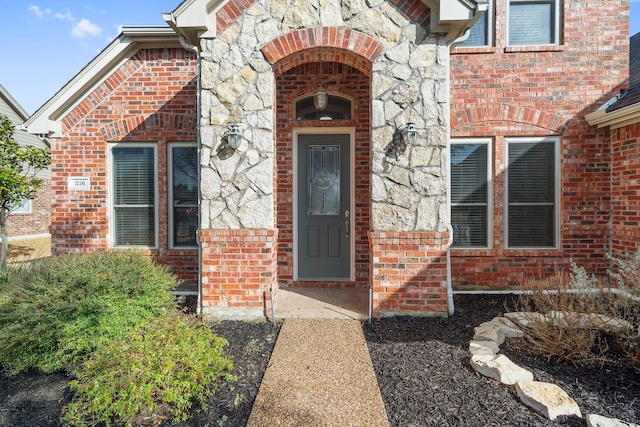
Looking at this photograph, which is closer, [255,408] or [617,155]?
[255,408]

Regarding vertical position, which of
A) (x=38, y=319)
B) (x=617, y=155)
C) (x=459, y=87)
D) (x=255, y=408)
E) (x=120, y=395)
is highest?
(x=459, y=87)

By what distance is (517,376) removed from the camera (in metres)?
2.93

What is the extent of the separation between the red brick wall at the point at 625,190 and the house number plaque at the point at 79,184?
326 inches

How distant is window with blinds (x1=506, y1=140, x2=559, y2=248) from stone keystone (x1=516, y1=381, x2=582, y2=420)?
3.40 meters

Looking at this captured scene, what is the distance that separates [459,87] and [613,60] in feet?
7.43

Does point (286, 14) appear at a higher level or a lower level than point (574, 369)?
higher

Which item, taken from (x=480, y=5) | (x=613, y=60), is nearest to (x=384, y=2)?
(x=480, y=5)

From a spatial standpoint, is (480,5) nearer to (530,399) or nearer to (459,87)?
(459,87)

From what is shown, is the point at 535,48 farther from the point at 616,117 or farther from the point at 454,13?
the point at 454,13

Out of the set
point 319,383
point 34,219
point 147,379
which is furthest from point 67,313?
point 34,219

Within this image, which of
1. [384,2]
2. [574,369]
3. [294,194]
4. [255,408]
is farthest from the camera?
[294,194]

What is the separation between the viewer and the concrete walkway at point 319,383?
2.54 metres

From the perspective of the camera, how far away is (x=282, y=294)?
5332mm

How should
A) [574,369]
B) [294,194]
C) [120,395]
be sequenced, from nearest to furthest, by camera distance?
[120,395], [574,369], [294,194]
